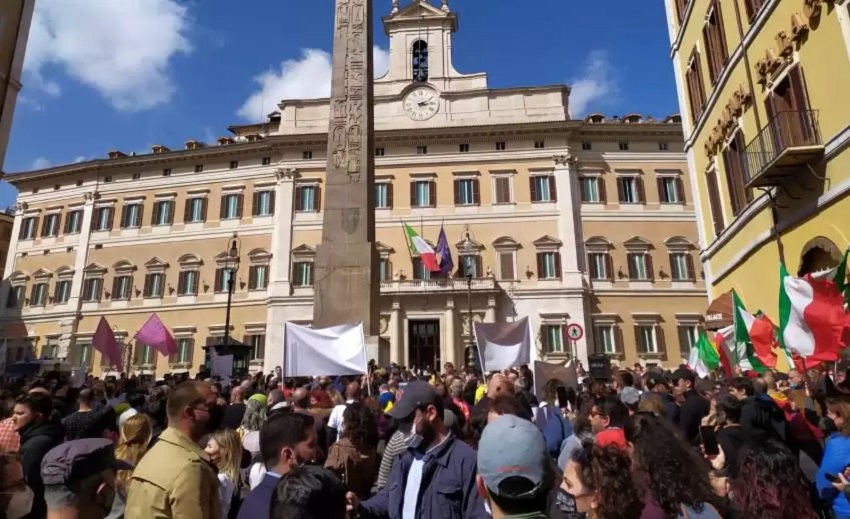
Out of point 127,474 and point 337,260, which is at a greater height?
point 337,260

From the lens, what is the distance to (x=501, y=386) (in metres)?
4.14

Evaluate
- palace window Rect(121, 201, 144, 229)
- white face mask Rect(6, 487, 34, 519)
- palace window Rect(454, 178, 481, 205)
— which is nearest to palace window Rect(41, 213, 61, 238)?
palace window Rect(121, 201, 144, 229)

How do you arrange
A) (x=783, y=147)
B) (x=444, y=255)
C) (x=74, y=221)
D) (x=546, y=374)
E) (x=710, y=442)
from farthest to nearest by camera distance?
(x=74, y=221) < (x=444, y=255) < (x=783, y=147) < (x=546, y=374) < (x=710, y=442)

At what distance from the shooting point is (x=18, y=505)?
210cm

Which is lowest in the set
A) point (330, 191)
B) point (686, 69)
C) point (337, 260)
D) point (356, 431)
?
point (356, 431)

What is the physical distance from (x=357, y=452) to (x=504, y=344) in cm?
503

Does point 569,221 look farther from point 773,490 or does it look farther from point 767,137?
point 773,490

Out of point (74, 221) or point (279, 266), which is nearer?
point (279, 266)

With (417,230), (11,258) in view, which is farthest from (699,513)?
(11,258)

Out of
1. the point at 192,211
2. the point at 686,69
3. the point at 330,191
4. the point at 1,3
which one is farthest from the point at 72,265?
the point at 686,69

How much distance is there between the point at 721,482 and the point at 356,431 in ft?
7.25

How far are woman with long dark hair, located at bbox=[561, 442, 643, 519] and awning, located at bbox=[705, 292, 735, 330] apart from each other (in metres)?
12.2

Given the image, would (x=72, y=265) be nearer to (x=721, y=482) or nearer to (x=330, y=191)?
(x=330, y=191)

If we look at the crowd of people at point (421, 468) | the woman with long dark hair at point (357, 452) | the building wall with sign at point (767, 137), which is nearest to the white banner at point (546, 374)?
the crowd of people at point (421, 468)
